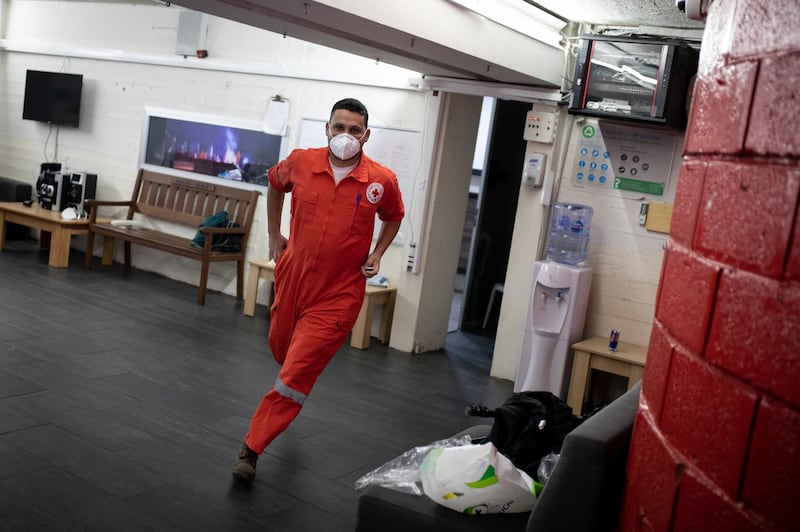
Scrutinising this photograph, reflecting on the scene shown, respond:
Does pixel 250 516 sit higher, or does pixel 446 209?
pixel 446 209

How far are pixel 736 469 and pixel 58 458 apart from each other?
2.89m

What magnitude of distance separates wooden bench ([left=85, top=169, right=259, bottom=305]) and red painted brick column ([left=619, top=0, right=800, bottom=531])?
5.74m

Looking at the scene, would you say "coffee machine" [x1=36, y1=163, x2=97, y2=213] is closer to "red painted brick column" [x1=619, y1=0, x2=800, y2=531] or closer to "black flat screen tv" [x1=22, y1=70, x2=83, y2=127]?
"black flat screen tv" [x1=22, y1=70, x2=83, y2=127]

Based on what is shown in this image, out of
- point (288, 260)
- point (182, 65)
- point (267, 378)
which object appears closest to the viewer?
point (288, 260)

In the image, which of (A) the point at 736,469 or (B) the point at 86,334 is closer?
(A) the point at 736,469

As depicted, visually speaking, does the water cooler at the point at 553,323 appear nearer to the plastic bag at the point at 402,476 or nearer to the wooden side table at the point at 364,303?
the wooden side table at the point at 364,303

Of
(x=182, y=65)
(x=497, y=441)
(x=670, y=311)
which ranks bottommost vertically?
(x=497, y=441)

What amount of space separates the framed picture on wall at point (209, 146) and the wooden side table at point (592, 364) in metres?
3.24

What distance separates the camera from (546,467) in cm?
242

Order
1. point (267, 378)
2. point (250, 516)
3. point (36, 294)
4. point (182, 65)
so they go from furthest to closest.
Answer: point (182, 65) < point (36, 294) < point (267, 378) < point (250, 516)

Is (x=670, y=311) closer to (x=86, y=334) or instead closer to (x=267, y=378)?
(x=267, y=378)

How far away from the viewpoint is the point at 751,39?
108cm

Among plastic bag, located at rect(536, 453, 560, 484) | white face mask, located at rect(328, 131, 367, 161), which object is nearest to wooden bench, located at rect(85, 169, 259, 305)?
white face mask, located at rect(328, 131, 367, 161)

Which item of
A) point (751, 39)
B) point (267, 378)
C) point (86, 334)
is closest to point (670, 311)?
point (751, 39)
